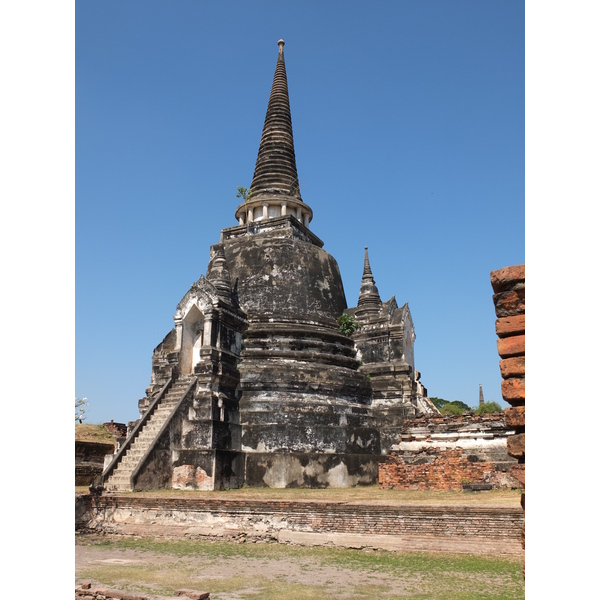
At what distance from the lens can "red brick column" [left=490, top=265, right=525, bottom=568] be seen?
3.73 m

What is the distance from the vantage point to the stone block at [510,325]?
149 inches

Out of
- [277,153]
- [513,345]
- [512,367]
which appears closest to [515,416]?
[512,367]

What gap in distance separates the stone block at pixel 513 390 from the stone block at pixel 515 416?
0.05 meters

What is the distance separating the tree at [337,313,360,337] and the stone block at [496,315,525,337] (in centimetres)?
1645

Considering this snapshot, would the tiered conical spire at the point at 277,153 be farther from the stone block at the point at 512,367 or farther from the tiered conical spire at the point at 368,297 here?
the stone block at the point at 512,367

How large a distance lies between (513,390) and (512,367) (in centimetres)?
14

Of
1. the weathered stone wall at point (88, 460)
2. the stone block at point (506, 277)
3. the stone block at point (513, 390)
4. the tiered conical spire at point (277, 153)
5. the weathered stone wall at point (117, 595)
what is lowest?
the weathered stone wall at point (88, 460)

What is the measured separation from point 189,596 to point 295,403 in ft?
36.1

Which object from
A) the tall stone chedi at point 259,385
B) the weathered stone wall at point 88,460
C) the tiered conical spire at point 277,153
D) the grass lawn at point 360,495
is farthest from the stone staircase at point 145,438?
the tiered conical spire at point 277,153

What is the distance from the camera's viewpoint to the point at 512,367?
3.76m

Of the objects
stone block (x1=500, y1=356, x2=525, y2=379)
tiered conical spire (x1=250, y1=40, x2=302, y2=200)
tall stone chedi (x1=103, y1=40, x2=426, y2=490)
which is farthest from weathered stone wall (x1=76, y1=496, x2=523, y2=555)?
tiered conical spire (x1=250, y1=40, x2=302, y2=200)

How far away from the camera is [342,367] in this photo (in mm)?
19031

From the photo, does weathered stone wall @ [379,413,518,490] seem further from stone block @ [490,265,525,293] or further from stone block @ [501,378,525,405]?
stone block @ [490,265,525,293]
